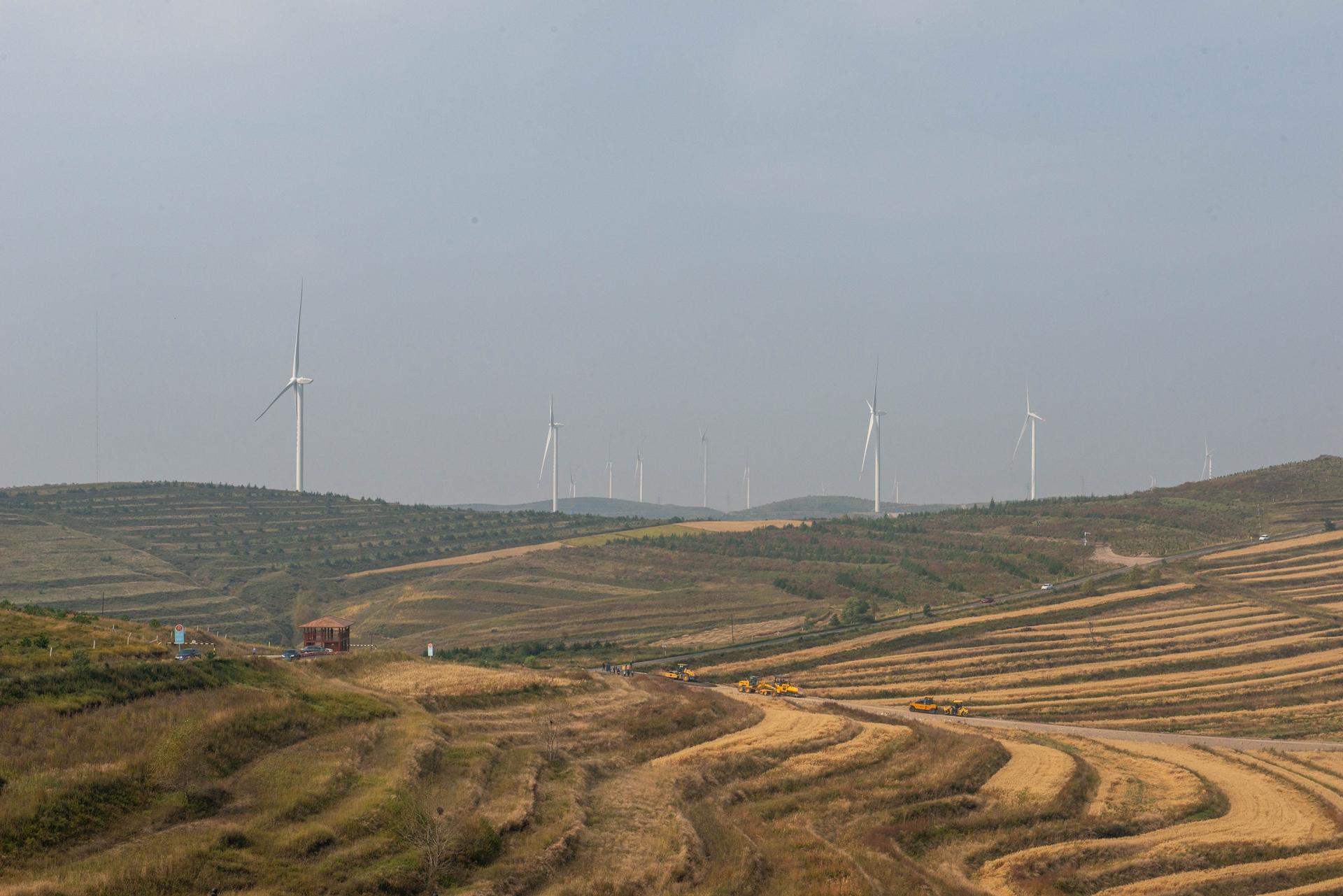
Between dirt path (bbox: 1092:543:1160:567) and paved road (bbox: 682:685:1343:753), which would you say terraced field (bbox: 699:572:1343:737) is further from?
dirt path (bbox: 1092:543:1160:567)

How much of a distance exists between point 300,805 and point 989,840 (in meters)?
29.5

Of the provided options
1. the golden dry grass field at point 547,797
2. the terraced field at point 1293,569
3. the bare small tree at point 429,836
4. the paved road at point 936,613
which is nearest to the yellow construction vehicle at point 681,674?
the paved road at point 936,613

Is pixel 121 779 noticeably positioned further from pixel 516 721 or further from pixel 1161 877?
pixel 1161 877

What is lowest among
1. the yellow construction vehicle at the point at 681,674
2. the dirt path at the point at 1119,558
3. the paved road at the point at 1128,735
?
the paved road at the point at 1128,735

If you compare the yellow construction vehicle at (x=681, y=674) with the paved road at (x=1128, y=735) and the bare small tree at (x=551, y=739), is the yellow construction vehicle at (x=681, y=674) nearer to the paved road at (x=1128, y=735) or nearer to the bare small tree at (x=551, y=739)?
the paved road at (x=1128, y=735)

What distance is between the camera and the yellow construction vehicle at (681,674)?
11619cm

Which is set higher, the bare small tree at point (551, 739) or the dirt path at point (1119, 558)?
the dirt path at point (1119, 558)

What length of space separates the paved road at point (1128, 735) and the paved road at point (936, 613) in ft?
123

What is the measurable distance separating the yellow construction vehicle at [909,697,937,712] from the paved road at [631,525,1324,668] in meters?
34.2

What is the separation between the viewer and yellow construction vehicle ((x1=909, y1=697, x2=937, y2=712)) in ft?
334

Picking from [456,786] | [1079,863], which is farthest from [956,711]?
[456,786]

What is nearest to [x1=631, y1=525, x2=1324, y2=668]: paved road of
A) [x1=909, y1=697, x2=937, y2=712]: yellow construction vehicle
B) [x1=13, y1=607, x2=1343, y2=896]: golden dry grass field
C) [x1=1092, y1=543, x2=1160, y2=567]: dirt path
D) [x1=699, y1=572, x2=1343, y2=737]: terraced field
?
[x1=1092, y1=543, x2=1160, y2=567]: dirt path

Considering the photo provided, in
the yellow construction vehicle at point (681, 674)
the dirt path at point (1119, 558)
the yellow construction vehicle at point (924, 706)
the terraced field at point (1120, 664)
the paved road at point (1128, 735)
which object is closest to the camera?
the paved road at point (1128, 735)

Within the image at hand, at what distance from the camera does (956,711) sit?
10094 centimetres
